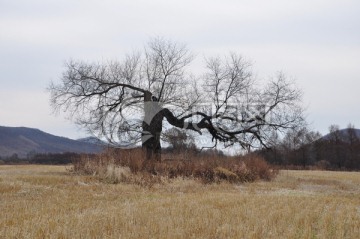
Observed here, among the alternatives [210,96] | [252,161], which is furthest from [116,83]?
[252,161]

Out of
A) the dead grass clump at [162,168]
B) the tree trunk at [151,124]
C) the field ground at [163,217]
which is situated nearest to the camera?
the field ground at [163,217]

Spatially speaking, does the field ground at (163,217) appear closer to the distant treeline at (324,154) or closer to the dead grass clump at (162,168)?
the dead grass clump at (162,168)

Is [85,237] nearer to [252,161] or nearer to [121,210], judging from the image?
[121,210]

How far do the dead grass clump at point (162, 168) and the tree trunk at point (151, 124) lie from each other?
5.27 m

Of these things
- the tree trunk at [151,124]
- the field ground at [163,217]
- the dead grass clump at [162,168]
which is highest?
the tree trunk at [151,124]

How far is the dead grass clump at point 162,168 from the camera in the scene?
1908 cm

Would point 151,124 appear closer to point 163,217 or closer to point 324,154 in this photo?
point 163,217

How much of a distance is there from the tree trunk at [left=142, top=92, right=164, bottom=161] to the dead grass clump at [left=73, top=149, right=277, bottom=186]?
17.3 ft

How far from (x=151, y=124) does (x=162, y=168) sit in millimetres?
8181

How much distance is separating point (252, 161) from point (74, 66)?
1344 centimetres

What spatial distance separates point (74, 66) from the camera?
29.1m

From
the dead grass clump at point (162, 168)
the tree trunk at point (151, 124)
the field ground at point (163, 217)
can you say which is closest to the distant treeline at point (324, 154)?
the tree trunk at point (151, 124)

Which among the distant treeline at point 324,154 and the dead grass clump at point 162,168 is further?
the distant treeline at point 324,154

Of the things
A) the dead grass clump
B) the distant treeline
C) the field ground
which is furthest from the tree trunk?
the distant treeline
